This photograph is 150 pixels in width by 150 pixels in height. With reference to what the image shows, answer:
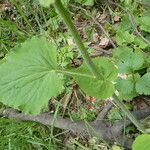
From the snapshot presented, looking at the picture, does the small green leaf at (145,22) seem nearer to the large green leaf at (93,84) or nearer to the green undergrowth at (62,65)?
the green undergrowth at (62,65)

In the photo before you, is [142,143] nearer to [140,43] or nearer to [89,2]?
[140,43]

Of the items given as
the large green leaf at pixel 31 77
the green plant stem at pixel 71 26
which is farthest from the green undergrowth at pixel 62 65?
the green plant stem at pixel 71 26

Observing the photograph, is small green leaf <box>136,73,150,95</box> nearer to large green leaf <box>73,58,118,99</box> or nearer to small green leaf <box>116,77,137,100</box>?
small green leaf <box>116,77,137,100</box>

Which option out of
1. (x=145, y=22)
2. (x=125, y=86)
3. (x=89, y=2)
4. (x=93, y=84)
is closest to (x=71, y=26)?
(x=93, y=84)

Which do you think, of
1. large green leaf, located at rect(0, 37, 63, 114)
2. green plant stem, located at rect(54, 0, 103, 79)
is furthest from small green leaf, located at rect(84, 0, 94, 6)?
green plant stem, located at rect(54, 0, 103, 79)

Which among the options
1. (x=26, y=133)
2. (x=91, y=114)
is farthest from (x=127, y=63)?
(x=26, y=133)

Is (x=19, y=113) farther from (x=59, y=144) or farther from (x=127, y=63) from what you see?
(x=127, y=63)
